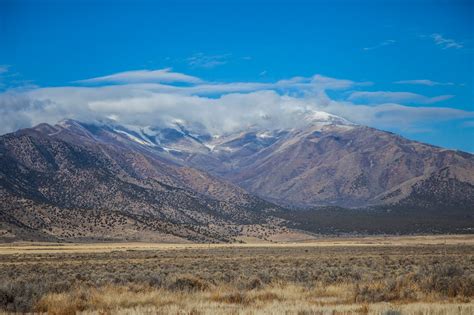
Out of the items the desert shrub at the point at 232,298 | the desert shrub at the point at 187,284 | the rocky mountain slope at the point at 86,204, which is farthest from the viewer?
the rocky mountain slope at the point at 86,204

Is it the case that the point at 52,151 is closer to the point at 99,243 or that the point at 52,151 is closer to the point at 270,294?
the point at 99,243

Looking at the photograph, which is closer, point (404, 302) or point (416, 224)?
point (404, 302)

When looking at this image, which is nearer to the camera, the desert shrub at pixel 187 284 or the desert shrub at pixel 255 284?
the desert shrub at pixel 187 284

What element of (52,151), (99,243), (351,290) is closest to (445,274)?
(351,290)

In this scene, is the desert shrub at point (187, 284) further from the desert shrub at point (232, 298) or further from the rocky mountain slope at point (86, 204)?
the rocky mountain slope at point (86, 204)

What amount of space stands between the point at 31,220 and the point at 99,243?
1696 cm

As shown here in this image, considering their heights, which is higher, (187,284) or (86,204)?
(86,204)

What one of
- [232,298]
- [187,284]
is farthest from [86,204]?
[232,298]

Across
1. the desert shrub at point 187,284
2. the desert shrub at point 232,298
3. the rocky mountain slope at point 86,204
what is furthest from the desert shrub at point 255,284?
the rocky mountain slope at point 86,204

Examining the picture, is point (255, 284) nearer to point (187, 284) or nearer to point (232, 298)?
point (187, 284)

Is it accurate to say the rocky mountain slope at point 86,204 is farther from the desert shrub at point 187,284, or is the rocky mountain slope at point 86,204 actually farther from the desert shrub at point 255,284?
the desert shrub at point 255,284

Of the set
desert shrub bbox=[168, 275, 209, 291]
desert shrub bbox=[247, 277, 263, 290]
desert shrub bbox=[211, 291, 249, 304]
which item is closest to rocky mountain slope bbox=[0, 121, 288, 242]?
desert shrub bbox=[168, 275, 209, 291]

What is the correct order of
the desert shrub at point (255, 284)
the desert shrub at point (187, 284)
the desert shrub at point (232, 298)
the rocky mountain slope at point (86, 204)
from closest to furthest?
the desert shrub at point (232, 298), the desert shrub at point (187, 284), the desert shrub at point (255, 284), the rocky mountain slope at point (86, 204)

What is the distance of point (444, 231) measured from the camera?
15888 centimetres
